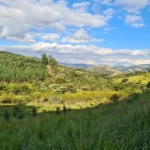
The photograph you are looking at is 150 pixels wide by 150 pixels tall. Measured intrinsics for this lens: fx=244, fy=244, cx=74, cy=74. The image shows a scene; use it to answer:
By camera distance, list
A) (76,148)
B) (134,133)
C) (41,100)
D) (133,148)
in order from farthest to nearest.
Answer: (41,100) < (134,133) < (133,148) < (76,148)

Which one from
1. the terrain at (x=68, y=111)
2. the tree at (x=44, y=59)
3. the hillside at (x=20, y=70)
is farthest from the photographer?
the tree at (x=44, y=59)

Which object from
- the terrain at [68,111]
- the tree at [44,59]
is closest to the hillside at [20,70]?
the terrain at [68,111]

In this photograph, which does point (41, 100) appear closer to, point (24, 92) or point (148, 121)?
point (24, 92)

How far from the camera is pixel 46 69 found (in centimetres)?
16962

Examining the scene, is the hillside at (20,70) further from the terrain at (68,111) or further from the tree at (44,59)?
the tree at (44,59)

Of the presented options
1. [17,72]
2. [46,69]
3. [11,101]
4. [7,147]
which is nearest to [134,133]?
[7,147]

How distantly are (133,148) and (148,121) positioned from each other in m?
0.91

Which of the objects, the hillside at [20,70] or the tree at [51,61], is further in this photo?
the tree at [51,61]

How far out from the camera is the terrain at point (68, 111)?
2.50 m

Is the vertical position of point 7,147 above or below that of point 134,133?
below

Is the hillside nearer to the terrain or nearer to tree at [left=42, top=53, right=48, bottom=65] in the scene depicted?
the terrain

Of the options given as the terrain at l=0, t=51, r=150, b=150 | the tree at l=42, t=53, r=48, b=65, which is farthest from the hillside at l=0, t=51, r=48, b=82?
the tree at l=42, t=53, r=48, b=65

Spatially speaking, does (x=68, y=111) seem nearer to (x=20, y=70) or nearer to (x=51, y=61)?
(x=20, y=70)

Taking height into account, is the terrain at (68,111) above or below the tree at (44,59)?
below
